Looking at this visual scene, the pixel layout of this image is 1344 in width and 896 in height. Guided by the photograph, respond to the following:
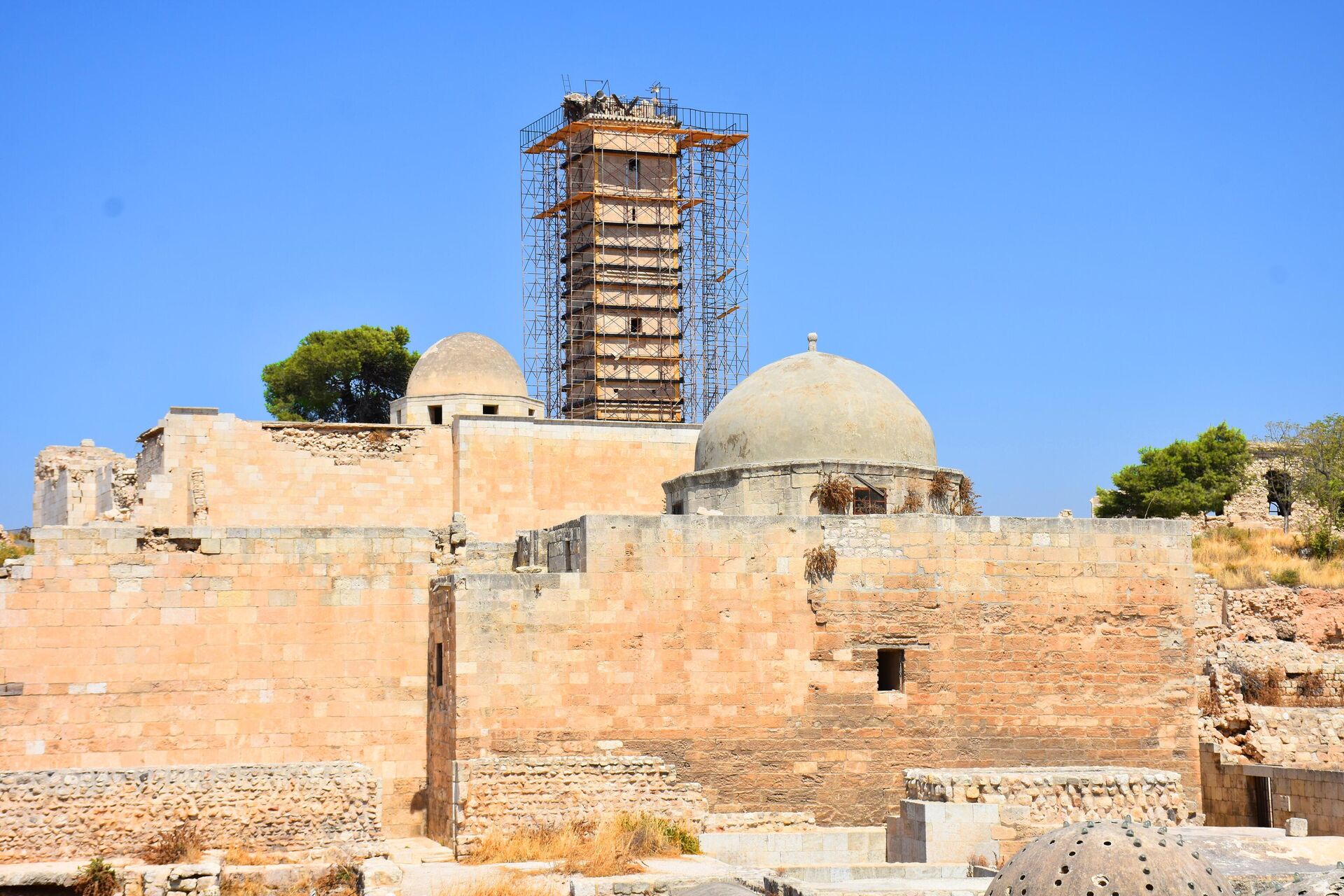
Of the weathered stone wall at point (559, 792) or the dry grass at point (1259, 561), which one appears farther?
the dry grass at point (1259, 561)

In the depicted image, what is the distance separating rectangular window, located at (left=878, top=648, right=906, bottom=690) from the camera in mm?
14023

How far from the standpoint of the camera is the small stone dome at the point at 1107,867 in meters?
5.99

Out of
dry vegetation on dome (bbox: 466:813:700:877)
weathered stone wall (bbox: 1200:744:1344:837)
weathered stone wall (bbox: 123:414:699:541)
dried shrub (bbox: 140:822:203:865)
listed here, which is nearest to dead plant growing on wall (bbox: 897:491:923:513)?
weathered stone wall (bbox: 1200:744:1344:837)

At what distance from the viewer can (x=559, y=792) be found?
12656 mm

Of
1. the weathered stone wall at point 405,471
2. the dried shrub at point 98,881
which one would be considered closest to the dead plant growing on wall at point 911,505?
the weathered stone wall at point 405,471

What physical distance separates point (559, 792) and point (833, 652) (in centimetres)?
298

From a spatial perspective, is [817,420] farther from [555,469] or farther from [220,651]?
[555,469]

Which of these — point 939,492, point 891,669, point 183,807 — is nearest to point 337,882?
point 183,807

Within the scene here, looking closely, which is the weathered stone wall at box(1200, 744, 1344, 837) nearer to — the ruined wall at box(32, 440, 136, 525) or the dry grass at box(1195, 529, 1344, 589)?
the dry grass at box(1195, 529, 1344, 589)

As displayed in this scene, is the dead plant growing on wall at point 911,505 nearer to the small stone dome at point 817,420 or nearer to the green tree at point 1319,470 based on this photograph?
the small stone dome at point 817,420

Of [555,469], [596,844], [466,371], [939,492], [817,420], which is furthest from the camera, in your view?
[466,371]

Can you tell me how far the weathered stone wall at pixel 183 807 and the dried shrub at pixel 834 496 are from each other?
5.31 metres

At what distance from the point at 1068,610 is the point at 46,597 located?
9614 millimetres

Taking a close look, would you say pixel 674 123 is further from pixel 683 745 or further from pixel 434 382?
pixel 683 745
